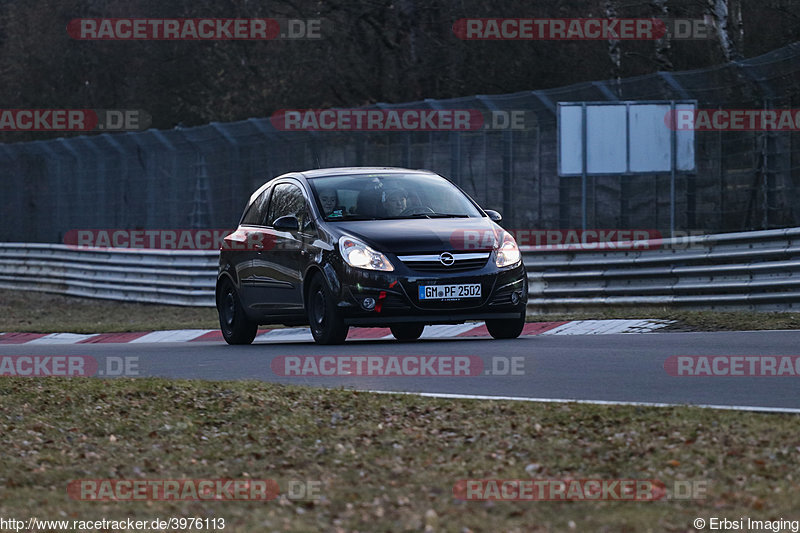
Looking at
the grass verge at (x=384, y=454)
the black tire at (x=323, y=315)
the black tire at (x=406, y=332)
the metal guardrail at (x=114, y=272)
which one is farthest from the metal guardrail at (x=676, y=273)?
the grass verge at (x=384, y=454)

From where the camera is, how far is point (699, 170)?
1884 cm

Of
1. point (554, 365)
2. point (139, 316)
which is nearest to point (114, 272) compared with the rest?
point (139, 316)

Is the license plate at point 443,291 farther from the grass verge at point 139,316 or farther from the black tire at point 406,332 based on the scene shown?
the grass verge at point 139,316

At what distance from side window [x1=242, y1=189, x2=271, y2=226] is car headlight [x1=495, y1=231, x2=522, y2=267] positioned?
3.01m

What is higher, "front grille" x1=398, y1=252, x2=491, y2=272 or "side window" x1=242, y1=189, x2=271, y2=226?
"side window" x1=242, y1=189, x2=271, y2=226

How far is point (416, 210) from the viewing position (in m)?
13.8

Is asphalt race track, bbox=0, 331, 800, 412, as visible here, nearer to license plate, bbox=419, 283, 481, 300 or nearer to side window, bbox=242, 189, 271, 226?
license plate, bbox=419, 283, 481, 300

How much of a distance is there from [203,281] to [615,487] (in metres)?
18.9

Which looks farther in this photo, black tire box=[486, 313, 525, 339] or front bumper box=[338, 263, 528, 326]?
black tire box=[486, 313, 525, 339]

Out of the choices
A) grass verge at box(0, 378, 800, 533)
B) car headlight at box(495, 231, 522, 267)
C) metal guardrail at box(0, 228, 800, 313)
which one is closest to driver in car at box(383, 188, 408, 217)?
car headlight at box(495, 231, 522, 267)

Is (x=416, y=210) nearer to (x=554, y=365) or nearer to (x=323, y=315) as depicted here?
(x=323, y=315)

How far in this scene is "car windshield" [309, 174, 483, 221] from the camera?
13742 millimetres

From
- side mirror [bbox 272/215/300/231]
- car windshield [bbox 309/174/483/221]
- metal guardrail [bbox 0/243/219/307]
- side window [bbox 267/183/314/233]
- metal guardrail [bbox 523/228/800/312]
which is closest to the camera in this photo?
car windshield [bbox 309/174/483/221]

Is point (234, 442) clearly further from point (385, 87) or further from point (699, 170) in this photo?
point (385, 87)
